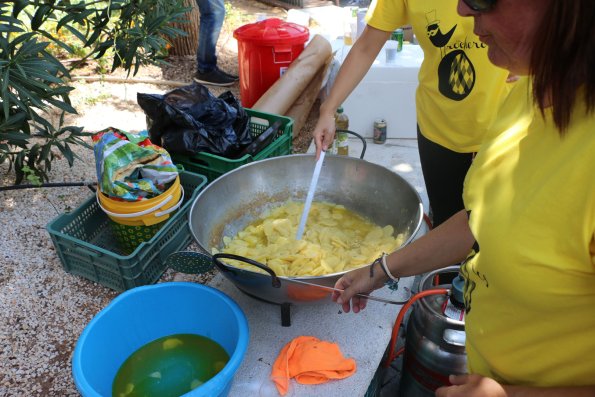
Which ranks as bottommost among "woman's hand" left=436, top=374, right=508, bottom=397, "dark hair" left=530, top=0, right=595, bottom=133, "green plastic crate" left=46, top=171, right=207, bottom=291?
"green plastic crate" left=46, top=171, right=207, bottom=291

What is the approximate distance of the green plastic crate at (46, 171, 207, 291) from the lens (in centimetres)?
230

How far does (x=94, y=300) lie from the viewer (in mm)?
2463

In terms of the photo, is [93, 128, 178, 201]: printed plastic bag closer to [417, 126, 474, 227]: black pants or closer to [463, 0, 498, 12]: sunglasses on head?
[417, 126, 474, 227]: black pants

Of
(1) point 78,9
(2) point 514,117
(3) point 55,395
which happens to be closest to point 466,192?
(2) point 514,117

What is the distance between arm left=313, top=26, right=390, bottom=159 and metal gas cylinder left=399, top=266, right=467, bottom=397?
71 cm

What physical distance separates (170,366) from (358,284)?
2.61 ft

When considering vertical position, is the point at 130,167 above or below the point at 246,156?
above

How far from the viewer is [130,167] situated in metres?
2.39

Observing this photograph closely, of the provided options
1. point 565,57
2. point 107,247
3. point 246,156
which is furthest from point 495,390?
point 107,247

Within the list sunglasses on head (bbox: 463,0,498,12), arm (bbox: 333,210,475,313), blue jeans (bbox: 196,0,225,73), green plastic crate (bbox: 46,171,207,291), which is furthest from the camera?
blue jeans (bbox: 196,0,225,73)

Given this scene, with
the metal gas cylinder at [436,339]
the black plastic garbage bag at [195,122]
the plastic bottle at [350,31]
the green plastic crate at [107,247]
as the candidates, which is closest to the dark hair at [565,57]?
the metal gas cylinder at [436,339]

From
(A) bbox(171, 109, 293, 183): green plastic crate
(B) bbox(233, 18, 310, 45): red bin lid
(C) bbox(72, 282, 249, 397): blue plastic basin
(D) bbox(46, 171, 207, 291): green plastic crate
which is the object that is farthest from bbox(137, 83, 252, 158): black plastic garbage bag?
(C) bbox(72, 282, 249, 397): blue plastic basin

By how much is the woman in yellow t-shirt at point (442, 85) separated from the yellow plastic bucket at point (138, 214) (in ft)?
3.05

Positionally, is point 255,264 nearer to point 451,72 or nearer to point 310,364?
point 310,364
